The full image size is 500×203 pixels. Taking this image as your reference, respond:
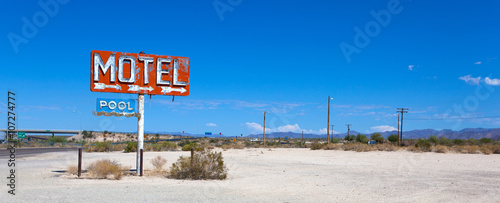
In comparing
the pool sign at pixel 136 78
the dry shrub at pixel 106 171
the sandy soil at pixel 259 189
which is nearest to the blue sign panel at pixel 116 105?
the pool sign at pixel 136 78

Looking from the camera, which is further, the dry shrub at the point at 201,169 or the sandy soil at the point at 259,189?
the dry shrub at the point at 201,169

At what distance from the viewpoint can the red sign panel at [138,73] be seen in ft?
54.2

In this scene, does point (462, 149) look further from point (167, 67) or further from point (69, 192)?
point (69, 192)

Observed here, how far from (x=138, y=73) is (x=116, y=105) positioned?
162 cm

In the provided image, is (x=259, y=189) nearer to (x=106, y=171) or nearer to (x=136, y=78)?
(x=106, y=171)

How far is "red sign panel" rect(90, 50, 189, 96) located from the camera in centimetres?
1653

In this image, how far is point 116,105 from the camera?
54.2 feet

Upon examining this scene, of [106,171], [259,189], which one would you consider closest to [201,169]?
[259,189]

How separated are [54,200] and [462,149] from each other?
40907 millimetres

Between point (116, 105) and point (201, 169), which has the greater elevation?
point (116, 105)

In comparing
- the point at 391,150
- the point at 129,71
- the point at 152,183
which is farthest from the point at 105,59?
the point at 391,150

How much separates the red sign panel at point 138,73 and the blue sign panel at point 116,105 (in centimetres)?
48

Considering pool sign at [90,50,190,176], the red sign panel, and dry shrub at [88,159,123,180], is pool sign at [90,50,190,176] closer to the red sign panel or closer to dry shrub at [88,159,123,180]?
the red sign panel

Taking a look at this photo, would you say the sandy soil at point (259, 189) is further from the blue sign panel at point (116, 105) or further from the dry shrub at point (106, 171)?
the blue sign panel at point (116, 105)
